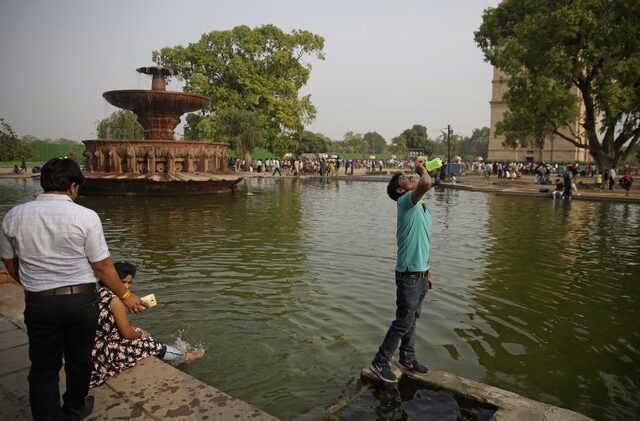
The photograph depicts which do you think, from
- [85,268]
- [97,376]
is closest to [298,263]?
[97,376]

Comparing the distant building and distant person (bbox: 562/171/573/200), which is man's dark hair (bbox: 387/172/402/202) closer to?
distant person (bbox: 562/171/573/200)

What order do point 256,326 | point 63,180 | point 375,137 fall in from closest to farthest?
point 63,180
point 256,326
point 375,137

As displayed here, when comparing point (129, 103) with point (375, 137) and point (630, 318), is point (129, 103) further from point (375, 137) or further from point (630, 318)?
point (375, 137)

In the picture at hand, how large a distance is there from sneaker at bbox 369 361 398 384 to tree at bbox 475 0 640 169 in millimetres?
25676

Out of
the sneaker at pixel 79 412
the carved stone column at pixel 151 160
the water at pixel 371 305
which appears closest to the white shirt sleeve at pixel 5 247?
the sneaker at pixel 79 412

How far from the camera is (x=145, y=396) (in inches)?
138

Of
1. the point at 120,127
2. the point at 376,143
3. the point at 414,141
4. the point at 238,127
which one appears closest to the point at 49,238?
the point at 238,127

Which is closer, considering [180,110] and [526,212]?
[526,212]

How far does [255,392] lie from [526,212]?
15.8 meters

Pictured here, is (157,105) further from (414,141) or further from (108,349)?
(414,141)

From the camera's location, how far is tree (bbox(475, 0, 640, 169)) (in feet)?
80.4

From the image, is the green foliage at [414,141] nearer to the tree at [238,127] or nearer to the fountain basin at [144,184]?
the tree at [238,127]

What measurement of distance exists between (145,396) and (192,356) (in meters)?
1.15

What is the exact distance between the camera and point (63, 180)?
293 centimetres
